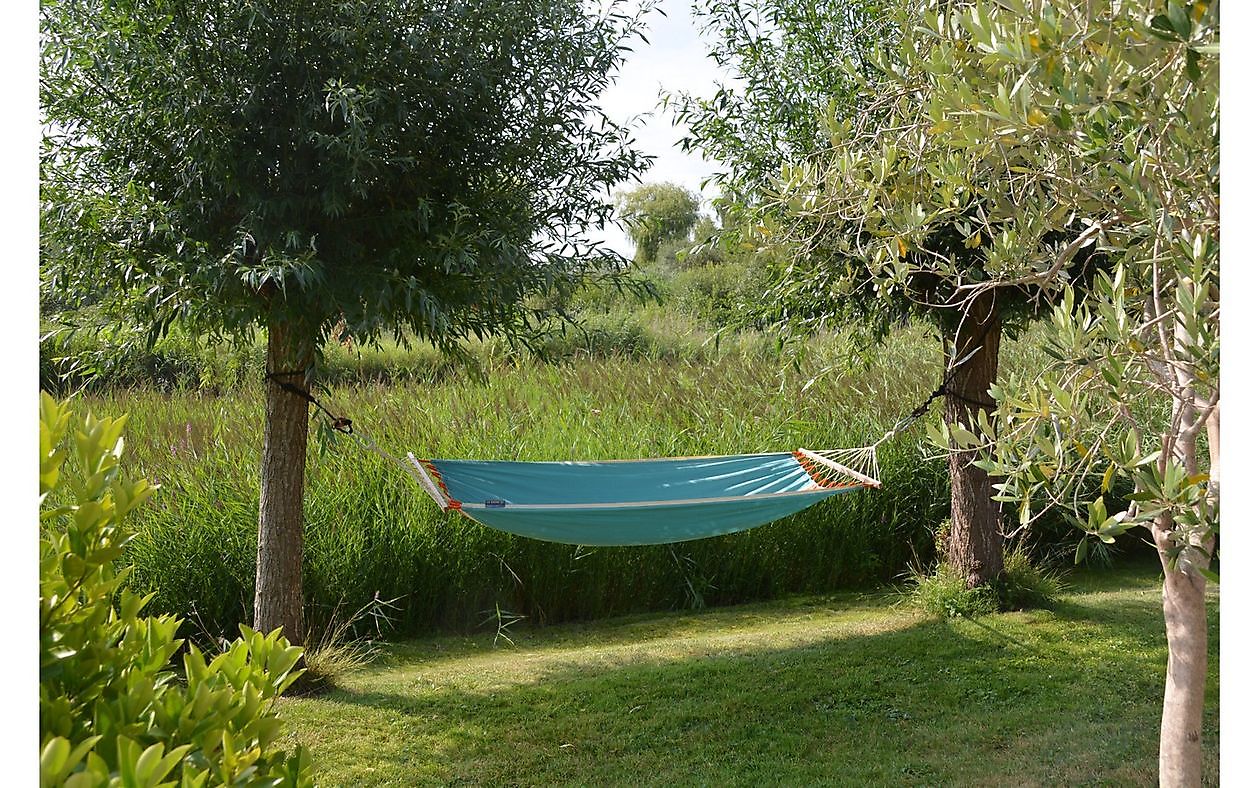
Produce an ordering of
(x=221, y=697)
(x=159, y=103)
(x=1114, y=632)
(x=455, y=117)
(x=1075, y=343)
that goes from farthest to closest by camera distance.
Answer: (x=1114, y=632)
(x=455, y=117)
(x=159, y=103)
(x=1075, y=343)
(x=221, y=697)

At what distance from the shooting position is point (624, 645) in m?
4.09

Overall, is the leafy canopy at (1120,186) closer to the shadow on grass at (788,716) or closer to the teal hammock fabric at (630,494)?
the shadow on grass at (788,716)

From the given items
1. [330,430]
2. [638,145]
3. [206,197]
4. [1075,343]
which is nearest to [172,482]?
[330,430]

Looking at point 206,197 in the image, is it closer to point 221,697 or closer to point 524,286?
point 524,286

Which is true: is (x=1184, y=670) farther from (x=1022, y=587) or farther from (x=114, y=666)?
(x=1022, y=587)

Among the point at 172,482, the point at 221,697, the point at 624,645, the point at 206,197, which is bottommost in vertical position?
the point at 624,645

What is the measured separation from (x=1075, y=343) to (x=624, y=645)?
115 inches

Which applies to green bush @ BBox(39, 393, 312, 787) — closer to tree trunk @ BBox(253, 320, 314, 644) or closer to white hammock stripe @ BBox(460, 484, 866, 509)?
white hammock stripe @ BBox(460, 484, 866, 509)

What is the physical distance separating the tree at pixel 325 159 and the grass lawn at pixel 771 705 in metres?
1.25

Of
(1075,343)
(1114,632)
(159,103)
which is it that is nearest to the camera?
(1075,343)

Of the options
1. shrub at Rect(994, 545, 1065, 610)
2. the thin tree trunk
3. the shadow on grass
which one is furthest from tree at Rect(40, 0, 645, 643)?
shrub at Rect(994, 545, 1065, 610)

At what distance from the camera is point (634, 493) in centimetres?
355

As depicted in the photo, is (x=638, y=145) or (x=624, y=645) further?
(x=624, y=645)

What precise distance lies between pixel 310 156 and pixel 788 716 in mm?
2331
